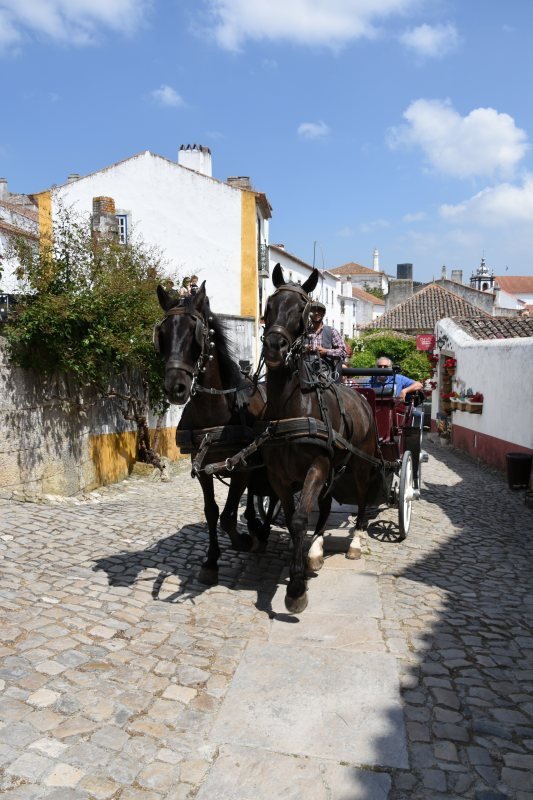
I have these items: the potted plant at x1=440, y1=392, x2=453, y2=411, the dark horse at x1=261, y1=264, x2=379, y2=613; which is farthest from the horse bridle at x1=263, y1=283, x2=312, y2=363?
the potted plant at x1=440, y1=392, x2=453, y2=411

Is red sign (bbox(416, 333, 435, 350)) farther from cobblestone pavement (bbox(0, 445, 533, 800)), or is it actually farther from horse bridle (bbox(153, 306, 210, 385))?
horse bridle (bbox(153, 306, 210, 385))

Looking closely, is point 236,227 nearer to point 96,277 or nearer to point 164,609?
point 96,277

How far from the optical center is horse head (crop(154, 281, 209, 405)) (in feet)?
13.9

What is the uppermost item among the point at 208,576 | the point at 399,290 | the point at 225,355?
the point at 399,290

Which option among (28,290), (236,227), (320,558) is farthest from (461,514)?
(236,227)

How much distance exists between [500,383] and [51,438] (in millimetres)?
8868

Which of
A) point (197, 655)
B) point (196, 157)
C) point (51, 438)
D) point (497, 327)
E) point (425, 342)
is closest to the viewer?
point (197, 655)

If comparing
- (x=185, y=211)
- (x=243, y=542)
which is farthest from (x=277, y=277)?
(x=185, y=211)

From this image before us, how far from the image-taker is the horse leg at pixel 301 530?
4.32 metres

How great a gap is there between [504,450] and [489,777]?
32.7 ft

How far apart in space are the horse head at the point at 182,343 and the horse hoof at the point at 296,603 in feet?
5.35

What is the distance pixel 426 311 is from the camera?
39.7m

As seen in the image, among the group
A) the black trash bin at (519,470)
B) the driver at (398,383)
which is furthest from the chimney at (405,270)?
the driver at (398,383)

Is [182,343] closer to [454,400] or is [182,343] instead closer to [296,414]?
[296,414]
